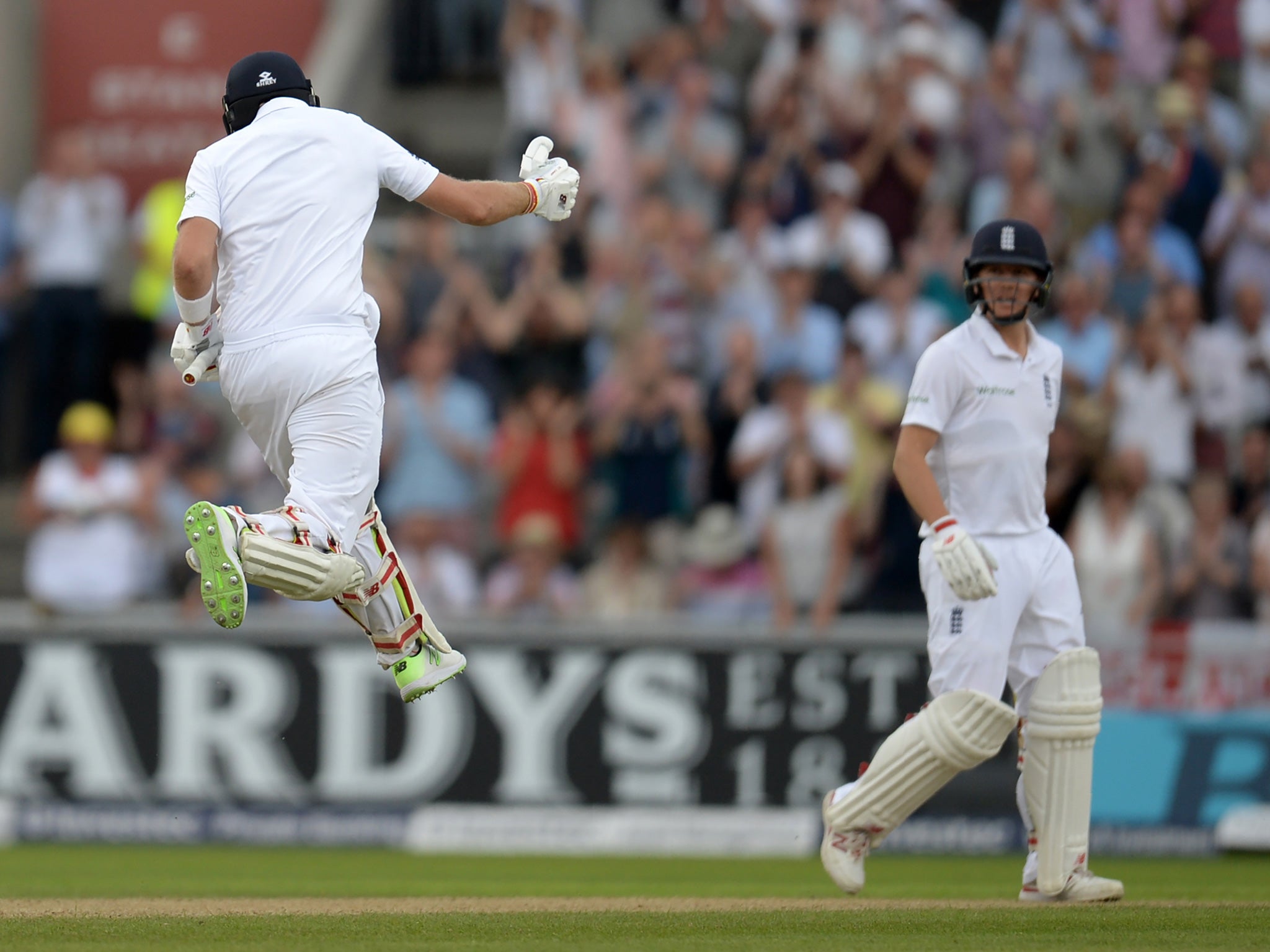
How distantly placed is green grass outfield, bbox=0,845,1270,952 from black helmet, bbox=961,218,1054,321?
2.29 meters

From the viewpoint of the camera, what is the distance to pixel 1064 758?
7.69 m

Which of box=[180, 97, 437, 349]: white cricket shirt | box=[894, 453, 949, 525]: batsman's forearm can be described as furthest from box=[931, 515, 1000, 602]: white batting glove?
box=[180, 97, 437, 349]: white cricket shirt

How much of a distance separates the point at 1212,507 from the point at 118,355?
7.20 m

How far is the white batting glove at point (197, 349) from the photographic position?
696 cm

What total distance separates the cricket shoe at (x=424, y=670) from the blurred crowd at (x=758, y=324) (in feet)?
14.1

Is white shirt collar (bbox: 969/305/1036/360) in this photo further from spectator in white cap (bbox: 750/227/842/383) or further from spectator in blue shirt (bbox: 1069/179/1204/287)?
spectator in blue shirt (bbox: 1069/179/1204/287)

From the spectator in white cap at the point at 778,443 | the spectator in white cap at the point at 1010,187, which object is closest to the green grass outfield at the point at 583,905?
the spectator in white cap at the point at 778,443

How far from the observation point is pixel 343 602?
287 inches

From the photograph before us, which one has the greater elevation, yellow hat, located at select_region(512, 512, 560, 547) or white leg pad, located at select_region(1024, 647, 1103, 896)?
yellow hat, located at select_region(512, 512, 560, 547)

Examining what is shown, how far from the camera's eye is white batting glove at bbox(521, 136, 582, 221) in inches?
286

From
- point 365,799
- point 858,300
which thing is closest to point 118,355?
point 365,799

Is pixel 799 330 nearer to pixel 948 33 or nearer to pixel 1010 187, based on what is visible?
pixel 1010 187

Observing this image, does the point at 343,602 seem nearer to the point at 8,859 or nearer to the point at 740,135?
the point at 8,859

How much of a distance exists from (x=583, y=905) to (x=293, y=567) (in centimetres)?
189
